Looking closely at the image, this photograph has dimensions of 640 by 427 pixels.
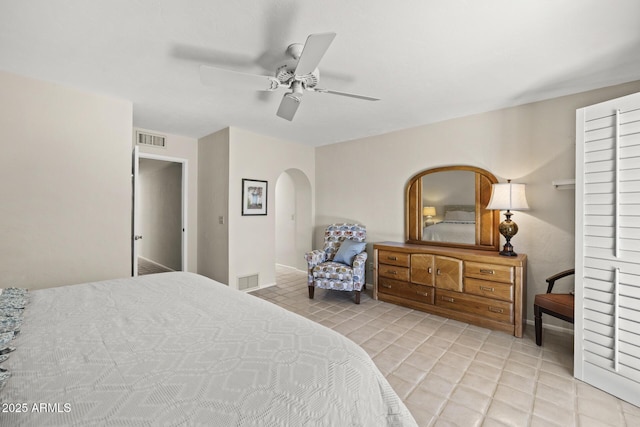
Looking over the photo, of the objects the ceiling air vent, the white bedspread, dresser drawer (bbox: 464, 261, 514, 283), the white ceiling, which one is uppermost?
the white ceiling

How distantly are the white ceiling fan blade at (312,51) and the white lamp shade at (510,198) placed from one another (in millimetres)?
2380

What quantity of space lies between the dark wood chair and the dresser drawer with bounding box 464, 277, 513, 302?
252mm

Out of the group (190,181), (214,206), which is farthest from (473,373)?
(190,181)

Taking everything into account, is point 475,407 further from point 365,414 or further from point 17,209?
point 17,209

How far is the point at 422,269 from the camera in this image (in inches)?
132

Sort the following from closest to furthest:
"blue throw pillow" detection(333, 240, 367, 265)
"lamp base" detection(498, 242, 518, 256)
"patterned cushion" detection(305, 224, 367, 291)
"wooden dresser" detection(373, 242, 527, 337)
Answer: "wooden dresser" detection(373, 242, 527, 337)
"lamp base" detection(498, 242, 518, 256)
"patterned cushion" detection(305, 224, 367, 291)
"blue throw pillow" detection(333, 240, 367, 265)

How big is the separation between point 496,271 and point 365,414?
2550mm

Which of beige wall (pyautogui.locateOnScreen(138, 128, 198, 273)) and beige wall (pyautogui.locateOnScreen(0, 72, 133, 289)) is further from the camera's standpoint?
beige wall (pyautogui.locateOnScreen(138, 128, 198, 273))

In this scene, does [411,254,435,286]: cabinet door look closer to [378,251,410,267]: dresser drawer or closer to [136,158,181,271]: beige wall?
[378,251,410,267]: dresser drawer

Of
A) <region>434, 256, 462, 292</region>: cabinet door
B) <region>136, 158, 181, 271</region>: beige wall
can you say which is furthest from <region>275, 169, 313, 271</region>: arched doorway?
<region>434, 256, 462, 292</region>: cabinet door

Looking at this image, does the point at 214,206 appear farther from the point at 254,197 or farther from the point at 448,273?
the point at 448,273

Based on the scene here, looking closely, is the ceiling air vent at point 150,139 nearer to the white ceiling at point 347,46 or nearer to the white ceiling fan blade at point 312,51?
the white ceiling at point 347,46

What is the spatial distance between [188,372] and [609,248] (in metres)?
2.67

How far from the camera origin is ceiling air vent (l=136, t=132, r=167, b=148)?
400 centimetres
